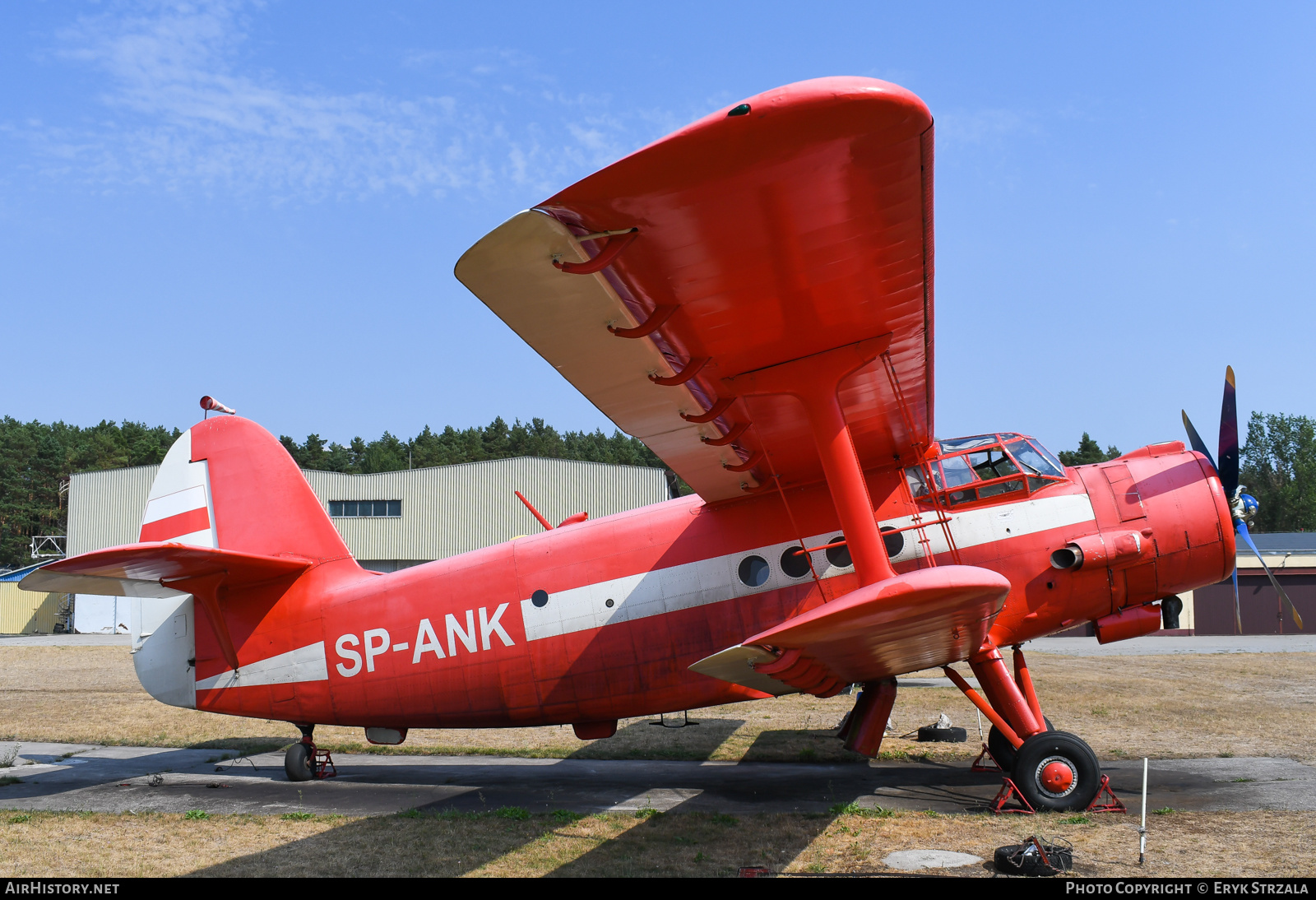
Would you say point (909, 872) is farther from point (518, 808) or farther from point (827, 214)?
point (827, 214)

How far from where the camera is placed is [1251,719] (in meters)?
13.3

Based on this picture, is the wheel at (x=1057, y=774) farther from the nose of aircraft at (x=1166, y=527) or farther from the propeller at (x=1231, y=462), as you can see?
the propeller at (x=1231, y=462)

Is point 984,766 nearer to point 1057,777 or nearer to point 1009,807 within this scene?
point 1009,807

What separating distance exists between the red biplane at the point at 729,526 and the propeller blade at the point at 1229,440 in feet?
0.19

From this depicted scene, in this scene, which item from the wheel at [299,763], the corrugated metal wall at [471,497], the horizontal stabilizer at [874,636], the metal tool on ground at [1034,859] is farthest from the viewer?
the corrugated metal wall at [471,497]

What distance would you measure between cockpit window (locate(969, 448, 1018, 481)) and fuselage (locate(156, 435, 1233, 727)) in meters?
0.24

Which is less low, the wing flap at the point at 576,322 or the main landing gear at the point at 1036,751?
the wing flap at the point at 576,322

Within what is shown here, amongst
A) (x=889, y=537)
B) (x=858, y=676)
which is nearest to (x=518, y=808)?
(x=858, y=676)

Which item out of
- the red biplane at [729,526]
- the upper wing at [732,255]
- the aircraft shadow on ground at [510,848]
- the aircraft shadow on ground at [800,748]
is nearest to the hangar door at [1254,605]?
the aircraft shadow on ground at [800,748]

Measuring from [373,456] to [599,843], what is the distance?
116519 millimetres

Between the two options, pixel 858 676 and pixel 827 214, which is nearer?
pixel 827 214

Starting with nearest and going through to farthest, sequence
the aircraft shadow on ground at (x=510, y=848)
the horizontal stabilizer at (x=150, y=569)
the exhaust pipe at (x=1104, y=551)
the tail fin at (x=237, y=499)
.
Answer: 1. the aircraft shadow on ground at (x=510, y=848)
2. the horizontal stabilizer at (x=150, y=569)
3. the exhaust pipe at (x=1104, y=551)
4. the tail fin at (x=237, y=499)

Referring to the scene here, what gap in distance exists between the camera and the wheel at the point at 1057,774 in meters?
7.54
